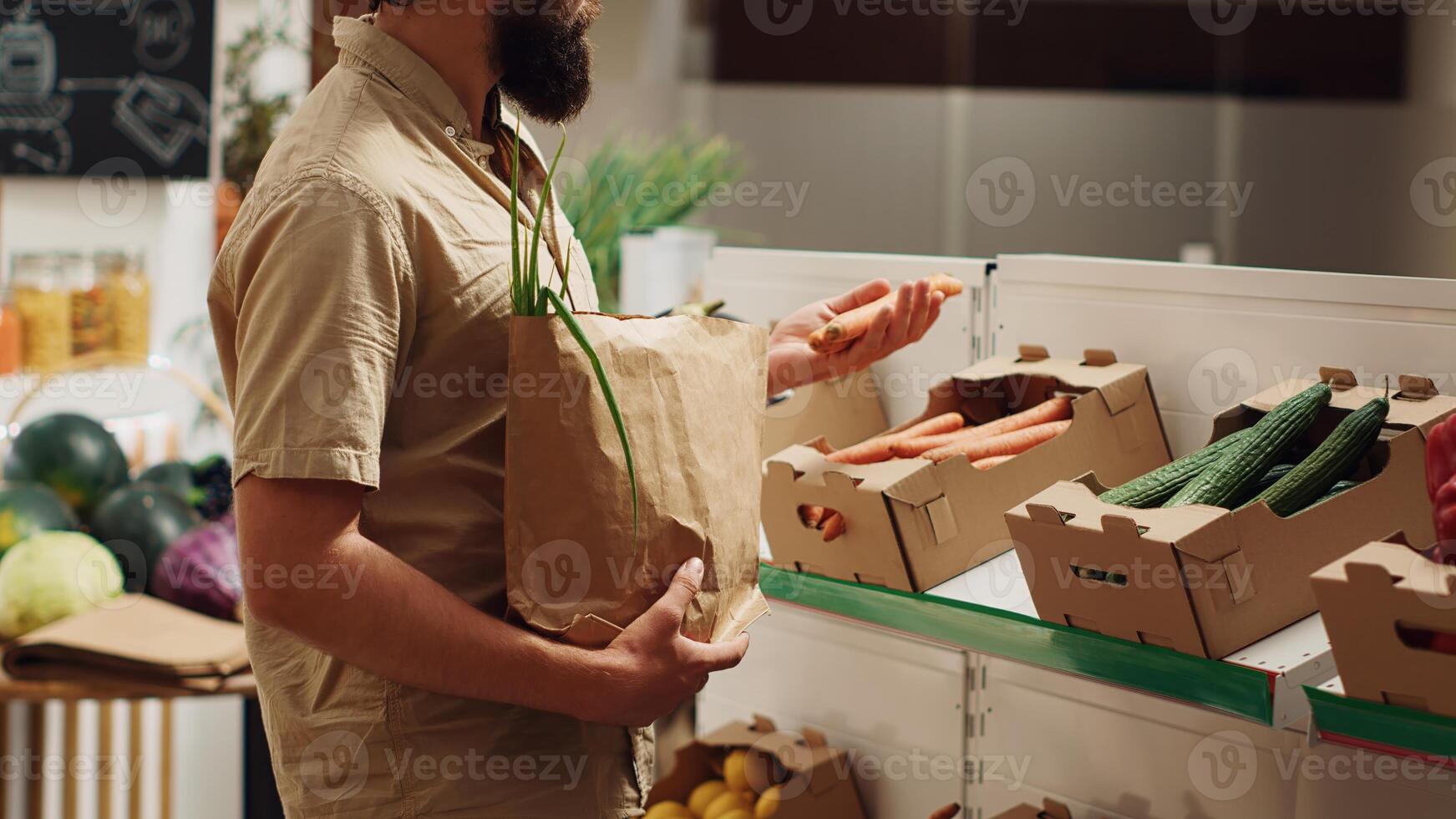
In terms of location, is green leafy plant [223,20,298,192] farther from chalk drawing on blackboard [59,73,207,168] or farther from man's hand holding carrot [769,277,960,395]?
man's hand holding carrot [769,277,960,395]

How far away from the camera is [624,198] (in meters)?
2.54

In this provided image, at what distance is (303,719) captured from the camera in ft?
3.62

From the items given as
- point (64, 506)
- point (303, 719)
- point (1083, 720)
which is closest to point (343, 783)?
point (303, 719)

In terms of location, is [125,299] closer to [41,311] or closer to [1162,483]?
[41,311]

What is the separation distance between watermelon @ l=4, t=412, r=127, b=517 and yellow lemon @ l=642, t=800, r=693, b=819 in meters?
1.10

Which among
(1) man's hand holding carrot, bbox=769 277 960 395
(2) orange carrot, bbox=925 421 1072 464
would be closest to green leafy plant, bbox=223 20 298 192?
A: (1) man's hand holding carrot, bbox=769 277 960 395

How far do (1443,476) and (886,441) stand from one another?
0.61 m

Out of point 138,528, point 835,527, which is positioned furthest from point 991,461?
point 138,528

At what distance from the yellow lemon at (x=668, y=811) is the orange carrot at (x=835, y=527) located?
25.9 inches

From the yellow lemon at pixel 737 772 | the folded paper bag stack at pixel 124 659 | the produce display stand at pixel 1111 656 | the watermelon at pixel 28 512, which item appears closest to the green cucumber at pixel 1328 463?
the produce display stand at pixel 1111 656

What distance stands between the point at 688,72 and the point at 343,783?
3.76 metres

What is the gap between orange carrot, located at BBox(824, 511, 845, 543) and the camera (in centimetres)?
142

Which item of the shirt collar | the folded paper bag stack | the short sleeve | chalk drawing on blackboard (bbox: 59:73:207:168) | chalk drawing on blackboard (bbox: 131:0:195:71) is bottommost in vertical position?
the folded paper bag stack

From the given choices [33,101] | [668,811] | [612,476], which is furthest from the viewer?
[33,101]
